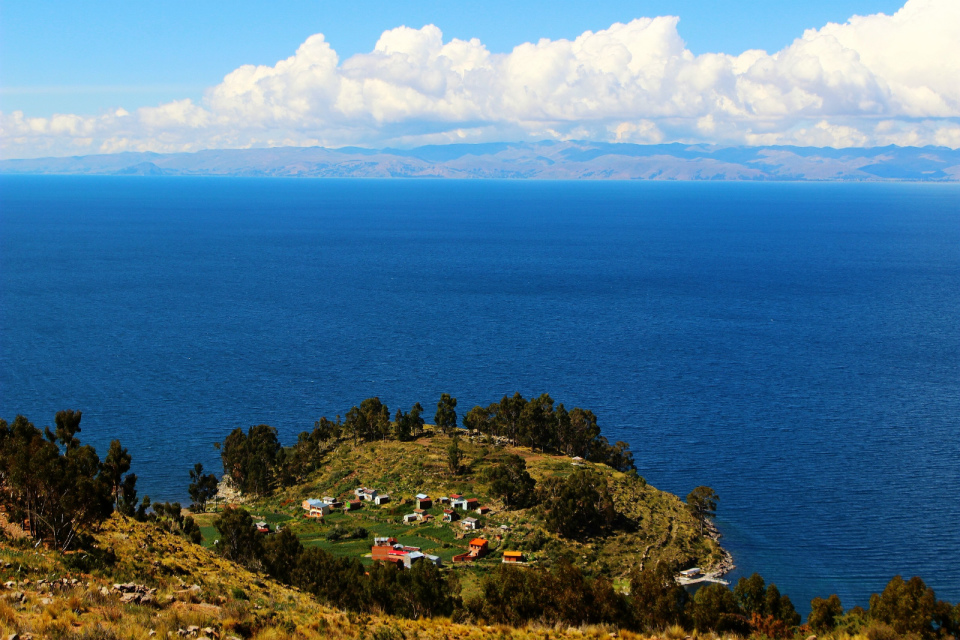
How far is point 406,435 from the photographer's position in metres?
73.4

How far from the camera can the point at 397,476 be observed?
67.1 m

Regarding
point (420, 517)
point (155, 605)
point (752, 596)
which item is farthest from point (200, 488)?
point (752, 596)

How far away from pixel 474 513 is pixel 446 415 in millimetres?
16586

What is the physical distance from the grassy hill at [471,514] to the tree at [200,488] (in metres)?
3.07

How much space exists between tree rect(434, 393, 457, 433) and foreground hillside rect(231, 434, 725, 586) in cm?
152

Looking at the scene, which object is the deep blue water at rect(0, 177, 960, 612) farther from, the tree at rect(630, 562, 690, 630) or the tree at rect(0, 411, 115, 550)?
the tree at rect(0, 411, 115, 550)

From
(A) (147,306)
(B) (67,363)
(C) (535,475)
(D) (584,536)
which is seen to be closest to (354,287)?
(A) (147,306)

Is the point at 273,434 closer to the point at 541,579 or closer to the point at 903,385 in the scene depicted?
the point at 541,579

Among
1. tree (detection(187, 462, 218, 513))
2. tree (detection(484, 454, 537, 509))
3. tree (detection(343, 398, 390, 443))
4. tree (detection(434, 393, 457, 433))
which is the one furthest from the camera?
tree (detection(434, 393, 457, 433))

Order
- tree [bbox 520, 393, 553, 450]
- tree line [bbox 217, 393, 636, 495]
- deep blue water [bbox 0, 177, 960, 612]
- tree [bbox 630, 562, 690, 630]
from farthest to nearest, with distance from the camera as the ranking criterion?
tree [bbox 520, 393, 553, 450] < tree line [bbox 217, 393, 636, 495] < deep blue water [bbox 0, 177, 960, 612] < tree [bbox 630, 562, 690, 630]

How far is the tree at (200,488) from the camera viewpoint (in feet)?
204

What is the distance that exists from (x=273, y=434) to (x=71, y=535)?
40190 millimetres

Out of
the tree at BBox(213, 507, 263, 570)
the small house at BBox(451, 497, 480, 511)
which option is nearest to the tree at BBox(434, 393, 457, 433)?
the small house at BBox(451, 497, 480, 511)

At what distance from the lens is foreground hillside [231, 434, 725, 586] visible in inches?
2117
